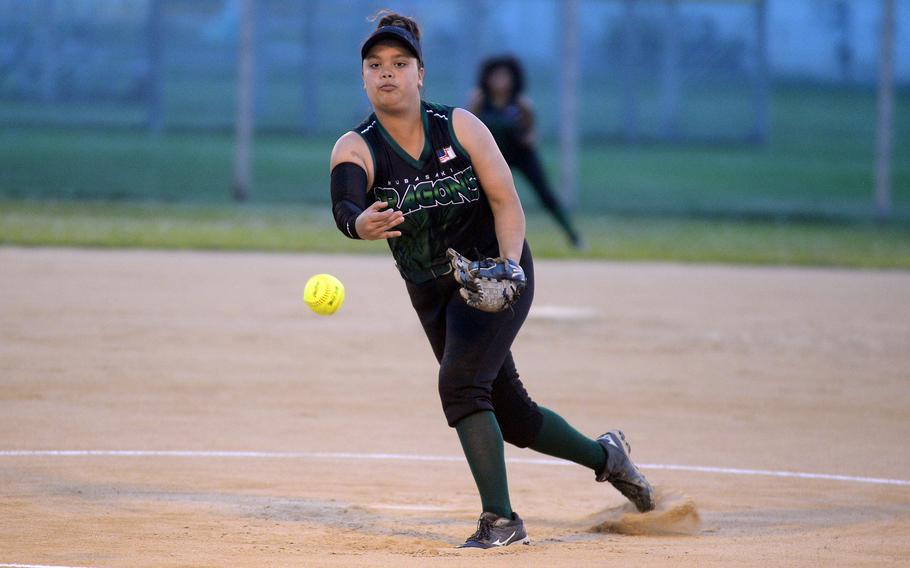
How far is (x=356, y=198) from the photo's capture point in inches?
182

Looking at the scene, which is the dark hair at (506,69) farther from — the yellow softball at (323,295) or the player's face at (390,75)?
the player's face at (390,75)

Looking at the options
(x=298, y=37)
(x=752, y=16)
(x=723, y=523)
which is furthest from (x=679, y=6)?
(x=723, y=523)

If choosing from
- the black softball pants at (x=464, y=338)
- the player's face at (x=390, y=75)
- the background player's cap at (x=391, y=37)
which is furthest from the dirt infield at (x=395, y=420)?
the background player's cap at (x=391, y=37)

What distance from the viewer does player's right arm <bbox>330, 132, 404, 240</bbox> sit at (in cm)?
442

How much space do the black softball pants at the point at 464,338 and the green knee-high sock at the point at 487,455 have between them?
0.04 meters

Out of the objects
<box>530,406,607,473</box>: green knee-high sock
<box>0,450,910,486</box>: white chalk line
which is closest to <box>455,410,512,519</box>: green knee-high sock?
<box>530,406,607,473</box>: green knee-high sock

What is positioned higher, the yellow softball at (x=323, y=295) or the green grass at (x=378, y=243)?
the yellow softball at (x=323, y=295)

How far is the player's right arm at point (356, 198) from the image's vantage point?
174 inches

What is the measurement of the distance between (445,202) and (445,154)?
0.56 feet

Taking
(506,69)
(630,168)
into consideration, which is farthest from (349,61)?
(506,69)

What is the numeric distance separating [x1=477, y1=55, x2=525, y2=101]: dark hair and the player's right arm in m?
9.05

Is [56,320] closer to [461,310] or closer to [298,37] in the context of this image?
[461,310]

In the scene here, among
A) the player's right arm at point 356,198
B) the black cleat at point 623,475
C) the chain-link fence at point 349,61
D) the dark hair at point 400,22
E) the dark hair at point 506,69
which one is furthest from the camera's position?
the chain-link fence at point 349,61

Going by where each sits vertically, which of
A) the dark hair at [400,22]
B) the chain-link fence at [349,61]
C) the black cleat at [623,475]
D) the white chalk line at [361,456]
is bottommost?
the white chalk line at [361,456]
